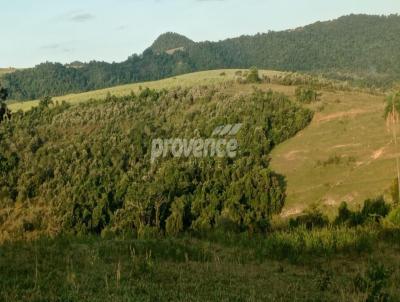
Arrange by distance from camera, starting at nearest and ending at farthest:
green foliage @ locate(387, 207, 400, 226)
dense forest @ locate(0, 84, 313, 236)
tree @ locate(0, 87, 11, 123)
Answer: green foliage @ locate(387, 207, 400, 226)
tree @ locate(0, 87, 11, 123)
dense forest @ locate(0, 84, 313, 236)

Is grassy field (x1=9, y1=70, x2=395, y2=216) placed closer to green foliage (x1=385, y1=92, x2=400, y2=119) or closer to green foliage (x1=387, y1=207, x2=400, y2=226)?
green foliage (x1=385, y1=92, x2=400, y2=119)

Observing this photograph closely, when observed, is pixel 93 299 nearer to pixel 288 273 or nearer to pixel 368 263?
pixel 288 273

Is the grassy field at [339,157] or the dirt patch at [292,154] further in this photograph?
the dirt patch at [292,154]

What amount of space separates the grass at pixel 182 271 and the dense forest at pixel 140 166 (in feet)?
138

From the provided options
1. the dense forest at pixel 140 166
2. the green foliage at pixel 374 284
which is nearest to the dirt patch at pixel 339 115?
the dense forest at pixel 140 166

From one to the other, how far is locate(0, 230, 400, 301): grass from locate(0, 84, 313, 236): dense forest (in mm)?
42018

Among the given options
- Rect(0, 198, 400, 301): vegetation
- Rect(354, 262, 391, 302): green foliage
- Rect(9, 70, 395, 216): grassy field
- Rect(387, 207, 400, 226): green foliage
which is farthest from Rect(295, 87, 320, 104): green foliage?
Rect(354, 262, 391, 302): green foliage

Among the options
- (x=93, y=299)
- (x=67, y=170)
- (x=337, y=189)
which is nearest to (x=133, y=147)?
(x=67, y=170)

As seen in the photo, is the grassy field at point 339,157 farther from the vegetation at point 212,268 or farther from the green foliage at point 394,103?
the vegetation at point 212,268

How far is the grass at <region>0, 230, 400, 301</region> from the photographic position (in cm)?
858

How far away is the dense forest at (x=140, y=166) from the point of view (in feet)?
243

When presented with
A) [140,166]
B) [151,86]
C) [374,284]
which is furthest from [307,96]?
[374,284]

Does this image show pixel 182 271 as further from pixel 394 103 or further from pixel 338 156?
pixel 338 156

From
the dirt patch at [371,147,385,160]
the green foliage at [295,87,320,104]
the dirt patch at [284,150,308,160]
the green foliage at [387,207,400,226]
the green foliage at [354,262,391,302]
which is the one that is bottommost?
the dirt patch at [284,150,308,160]
